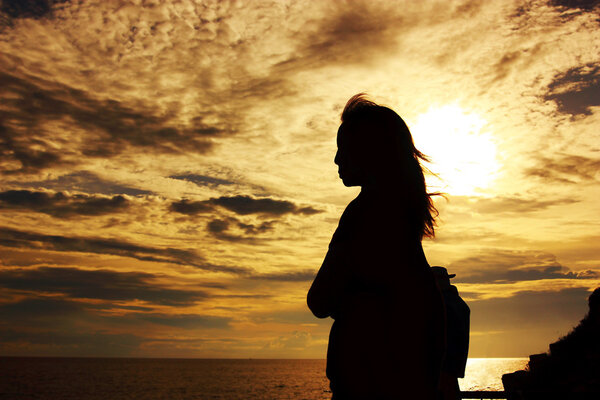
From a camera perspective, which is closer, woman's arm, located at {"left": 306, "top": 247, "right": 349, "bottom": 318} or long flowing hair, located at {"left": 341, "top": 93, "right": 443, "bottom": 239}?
woman's arm, located at {"left": 306, "top": 247, "right": 349, "bottom": 318}

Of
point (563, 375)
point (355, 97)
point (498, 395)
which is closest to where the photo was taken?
point (355, 97)

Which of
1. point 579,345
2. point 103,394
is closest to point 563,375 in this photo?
point 579,345

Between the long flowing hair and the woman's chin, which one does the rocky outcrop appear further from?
the woman's chin

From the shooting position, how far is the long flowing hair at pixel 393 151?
1.55 m

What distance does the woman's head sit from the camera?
60.6 inches

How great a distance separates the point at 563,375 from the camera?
18.8 m

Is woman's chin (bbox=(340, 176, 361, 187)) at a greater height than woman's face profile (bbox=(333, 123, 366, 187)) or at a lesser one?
lesser

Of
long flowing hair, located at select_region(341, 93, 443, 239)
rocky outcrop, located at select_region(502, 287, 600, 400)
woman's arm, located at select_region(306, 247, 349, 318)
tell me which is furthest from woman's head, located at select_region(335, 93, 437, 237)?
rocky outcrop, located at select_region(502, 287, 600, 400)

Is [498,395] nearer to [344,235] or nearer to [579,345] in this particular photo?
[344,235]

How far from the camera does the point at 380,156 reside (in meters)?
1.56

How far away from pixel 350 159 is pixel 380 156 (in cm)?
10

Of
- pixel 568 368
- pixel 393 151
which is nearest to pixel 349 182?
pixel 393 151

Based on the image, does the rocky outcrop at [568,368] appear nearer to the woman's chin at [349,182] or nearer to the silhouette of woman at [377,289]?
the silhouette of woman at [377,289]

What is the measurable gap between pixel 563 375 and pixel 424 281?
21074mm
